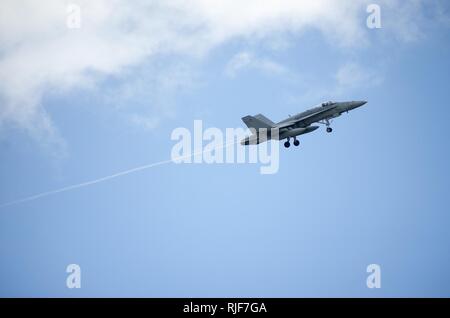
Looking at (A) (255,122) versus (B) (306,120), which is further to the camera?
(B) (306,120)

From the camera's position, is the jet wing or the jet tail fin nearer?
the jet tail fin

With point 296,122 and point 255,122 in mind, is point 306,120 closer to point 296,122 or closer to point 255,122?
point 296,122

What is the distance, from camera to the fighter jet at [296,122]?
80.7m

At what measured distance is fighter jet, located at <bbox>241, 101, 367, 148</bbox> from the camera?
80.7m

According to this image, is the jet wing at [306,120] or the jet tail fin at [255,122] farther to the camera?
the jet wing at [306,120]

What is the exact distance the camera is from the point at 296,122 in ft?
269

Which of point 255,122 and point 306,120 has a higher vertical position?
point 306,120

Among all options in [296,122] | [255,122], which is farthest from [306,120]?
[255,122]
